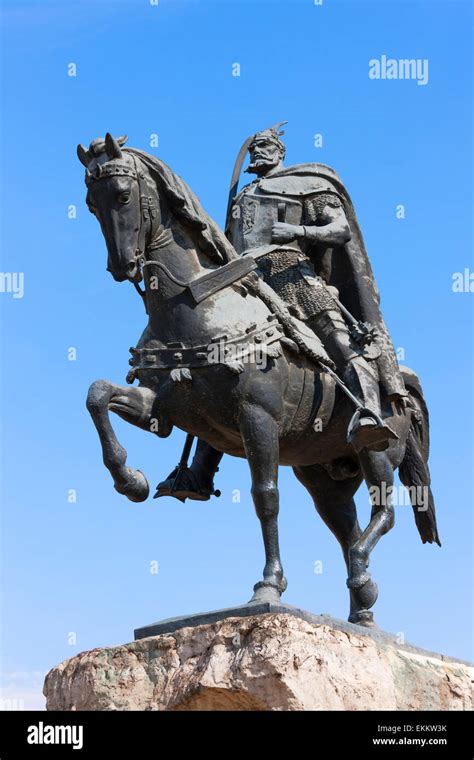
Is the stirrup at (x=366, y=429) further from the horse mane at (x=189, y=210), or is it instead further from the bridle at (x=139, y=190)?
the bridle at (x=139, y=190)

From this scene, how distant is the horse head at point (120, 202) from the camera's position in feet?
41.7

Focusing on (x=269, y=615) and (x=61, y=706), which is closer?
(x=269, y=615)

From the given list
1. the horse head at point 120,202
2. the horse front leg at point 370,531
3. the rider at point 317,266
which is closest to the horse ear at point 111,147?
the horse head at point 120,202

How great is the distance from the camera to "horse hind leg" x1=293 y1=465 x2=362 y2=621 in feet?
48.1

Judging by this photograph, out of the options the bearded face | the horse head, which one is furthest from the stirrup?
the bearded face

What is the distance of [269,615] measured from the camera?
38.8 ft

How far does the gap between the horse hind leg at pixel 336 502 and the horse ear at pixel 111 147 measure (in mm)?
3686

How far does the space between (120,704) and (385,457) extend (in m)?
3.45

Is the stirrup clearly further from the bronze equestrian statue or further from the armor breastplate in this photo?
the armor breastplate
